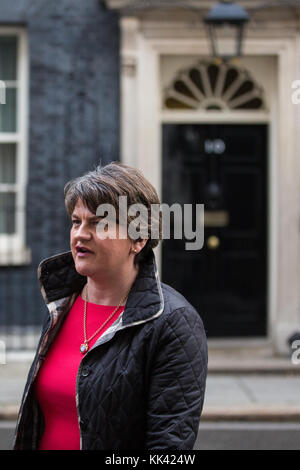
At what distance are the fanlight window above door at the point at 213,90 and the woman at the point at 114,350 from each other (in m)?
7.49

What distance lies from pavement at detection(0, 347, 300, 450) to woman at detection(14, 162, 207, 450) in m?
3.70

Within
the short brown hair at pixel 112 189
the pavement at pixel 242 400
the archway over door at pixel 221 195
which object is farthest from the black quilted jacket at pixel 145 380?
the archway over door at pixel 221 195

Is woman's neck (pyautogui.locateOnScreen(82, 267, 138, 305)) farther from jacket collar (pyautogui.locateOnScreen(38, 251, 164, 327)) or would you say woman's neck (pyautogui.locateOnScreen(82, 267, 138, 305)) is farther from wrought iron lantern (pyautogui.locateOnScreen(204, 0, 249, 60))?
wrought iron lantern (pyautogui.locateOnScreen(204, 0, 249, 60))

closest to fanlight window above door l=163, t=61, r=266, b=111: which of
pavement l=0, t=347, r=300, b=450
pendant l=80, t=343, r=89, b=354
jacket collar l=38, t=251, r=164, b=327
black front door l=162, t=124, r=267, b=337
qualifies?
black front door l=162, t=124, r=267, b=337

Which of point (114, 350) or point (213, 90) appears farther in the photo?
point (213, 90)

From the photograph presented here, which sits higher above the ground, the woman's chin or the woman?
the woman's chin

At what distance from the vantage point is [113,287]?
2586 mm

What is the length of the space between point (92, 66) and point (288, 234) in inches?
121

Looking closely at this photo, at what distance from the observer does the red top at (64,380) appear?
2.50m

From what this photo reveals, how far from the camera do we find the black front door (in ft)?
32.6

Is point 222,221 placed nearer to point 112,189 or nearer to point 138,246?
point 138,246

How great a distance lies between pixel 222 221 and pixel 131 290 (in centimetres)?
750

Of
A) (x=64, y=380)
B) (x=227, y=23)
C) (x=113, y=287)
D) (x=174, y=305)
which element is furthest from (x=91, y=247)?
(x=227, y=23)

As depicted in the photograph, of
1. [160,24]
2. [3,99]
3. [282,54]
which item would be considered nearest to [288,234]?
[282,54]
